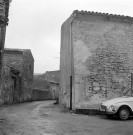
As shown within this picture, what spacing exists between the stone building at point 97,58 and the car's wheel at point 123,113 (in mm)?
3375

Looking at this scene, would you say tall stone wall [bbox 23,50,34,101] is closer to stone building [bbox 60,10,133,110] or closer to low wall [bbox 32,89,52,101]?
low wall [bbox 32,89,52,101]

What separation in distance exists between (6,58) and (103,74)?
1566 centimetres

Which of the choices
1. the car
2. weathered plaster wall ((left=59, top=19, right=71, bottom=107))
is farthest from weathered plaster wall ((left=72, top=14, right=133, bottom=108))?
the car

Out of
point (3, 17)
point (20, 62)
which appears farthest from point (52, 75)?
point (3, 17)

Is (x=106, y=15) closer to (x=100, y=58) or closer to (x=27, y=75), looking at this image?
(x=100, y=58)

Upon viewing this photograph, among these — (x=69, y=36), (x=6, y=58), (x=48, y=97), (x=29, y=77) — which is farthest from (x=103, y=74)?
(x=48, y=97)

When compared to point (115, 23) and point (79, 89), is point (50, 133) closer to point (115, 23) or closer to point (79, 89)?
point (79, 89)

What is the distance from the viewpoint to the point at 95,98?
14.5 meters

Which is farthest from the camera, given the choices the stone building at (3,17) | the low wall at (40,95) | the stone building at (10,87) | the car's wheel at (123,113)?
the low wall at (40,95)

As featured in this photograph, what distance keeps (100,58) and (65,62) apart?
10.3 ft

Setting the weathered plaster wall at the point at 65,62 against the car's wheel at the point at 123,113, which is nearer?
the car's wheel at the point at 123,113

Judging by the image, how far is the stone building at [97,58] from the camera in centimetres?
1450

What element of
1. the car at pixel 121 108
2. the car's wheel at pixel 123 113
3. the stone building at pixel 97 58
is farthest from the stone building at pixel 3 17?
the stone building at pixel 97 58

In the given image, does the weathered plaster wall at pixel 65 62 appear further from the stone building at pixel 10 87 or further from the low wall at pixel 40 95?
the low wall at pixel 40 95
